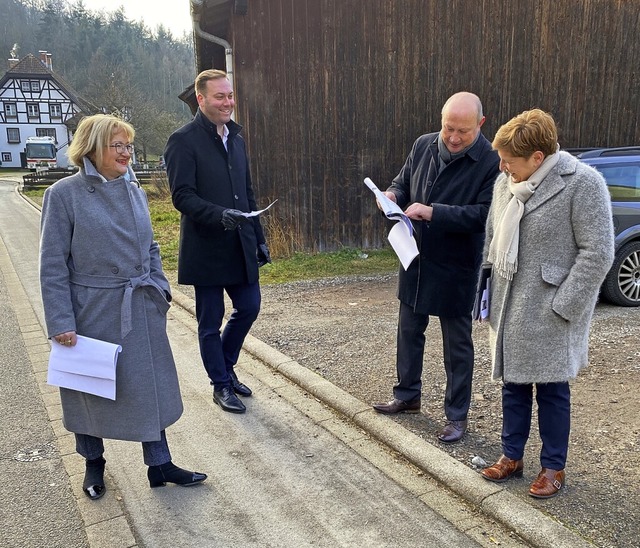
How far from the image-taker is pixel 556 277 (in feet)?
9.36

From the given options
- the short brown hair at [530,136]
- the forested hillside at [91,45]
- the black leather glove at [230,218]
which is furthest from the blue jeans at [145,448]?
the forested hillside at [91,45]

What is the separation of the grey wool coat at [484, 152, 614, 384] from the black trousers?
0.62 metres

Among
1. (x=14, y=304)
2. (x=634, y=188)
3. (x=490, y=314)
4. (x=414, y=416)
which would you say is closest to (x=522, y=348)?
(x=490, y=314)

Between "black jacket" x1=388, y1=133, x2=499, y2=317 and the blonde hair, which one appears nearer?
the blonde hair

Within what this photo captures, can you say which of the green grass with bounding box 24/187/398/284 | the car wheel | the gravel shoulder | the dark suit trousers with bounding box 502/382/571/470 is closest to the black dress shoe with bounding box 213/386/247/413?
the gravel shoulder

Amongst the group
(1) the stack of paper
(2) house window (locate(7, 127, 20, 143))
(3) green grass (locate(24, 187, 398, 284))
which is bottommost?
(3) green grass (locate(24, 187, 398, 284))

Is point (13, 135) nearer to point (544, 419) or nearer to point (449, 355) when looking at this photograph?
point (449, 355)

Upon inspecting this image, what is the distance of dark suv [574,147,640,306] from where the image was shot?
6.92m

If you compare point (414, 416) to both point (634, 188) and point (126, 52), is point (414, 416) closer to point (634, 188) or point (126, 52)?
point (634, 188)

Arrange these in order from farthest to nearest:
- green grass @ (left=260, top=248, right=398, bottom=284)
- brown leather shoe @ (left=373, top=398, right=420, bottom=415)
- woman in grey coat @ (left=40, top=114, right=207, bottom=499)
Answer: green grass @ (left=260, top=248, right=398, bottom=284), brown leather shoe @ (left=373, top=398, right=420, bottom=415), woman in grey coat @ (left=40, top=114, right=207, bottom=499)

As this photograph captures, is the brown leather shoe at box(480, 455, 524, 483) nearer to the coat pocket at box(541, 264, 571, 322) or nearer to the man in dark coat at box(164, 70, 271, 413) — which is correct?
the coat pocket at box(541, 264, 571, 322)

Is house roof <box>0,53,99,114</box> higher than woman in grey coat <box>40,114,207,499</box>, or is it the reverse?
house roof <box>0,53,99,114</box>

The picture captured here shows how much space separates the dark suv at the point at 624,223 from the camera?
692 centimetres

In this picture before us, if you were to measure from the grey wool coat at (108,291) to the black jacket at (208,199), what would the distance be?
818mm
